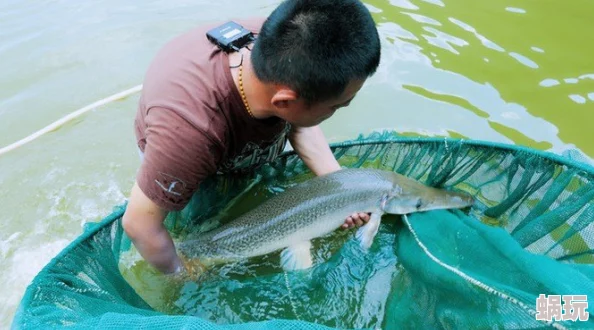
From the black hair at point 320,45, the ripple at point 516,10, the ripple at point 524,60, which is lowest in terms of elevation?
the ripple at point 524,60

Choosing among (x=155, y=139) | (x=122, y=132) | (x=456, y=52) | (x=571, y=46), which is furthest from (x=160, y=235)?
(x=571, y=46)

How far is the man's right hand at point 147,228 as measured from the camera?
77.4 inches

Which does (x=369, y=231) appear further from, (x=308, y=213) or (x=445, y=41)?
(x=445, y=41)

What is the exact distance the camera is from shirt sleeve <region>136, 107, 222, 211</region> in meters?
1.83

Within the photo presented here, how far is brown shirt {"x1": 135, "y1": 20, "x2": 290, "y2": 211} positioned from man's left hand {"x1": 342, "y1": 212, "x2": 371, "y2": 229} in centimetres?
72

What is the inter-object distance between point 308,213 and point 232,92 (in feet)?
2.82

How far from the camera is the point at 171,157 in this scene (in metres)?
1.84

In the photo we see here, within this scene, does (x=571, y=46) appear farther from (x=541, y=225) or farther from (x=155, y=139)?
(x=155, y=139)

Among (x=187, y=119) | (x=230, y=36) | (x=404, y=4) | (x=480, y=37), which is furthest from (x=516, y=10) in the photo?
(x=187, y=119)

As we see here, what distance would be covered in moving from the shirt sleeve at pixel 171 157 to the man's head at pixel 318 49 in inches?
14.1

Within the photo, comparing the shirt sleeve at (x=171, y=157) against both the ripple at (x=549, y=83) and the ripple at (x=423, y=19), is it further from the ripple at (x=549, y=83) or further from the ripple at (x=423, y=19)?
the ripple at (x=423, y=19)

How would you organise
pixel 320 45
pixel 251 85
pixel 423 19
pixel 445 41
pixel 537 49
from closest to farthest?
pixel 320 45
pixel 251 85
pixel 537 49
pixel 445 41
pixel 423 19

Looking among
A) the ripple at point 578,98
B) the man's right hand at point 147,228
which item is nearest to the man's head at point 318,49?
the man's right hand at point 147,228

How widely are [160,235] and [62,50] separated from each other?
360 cm
